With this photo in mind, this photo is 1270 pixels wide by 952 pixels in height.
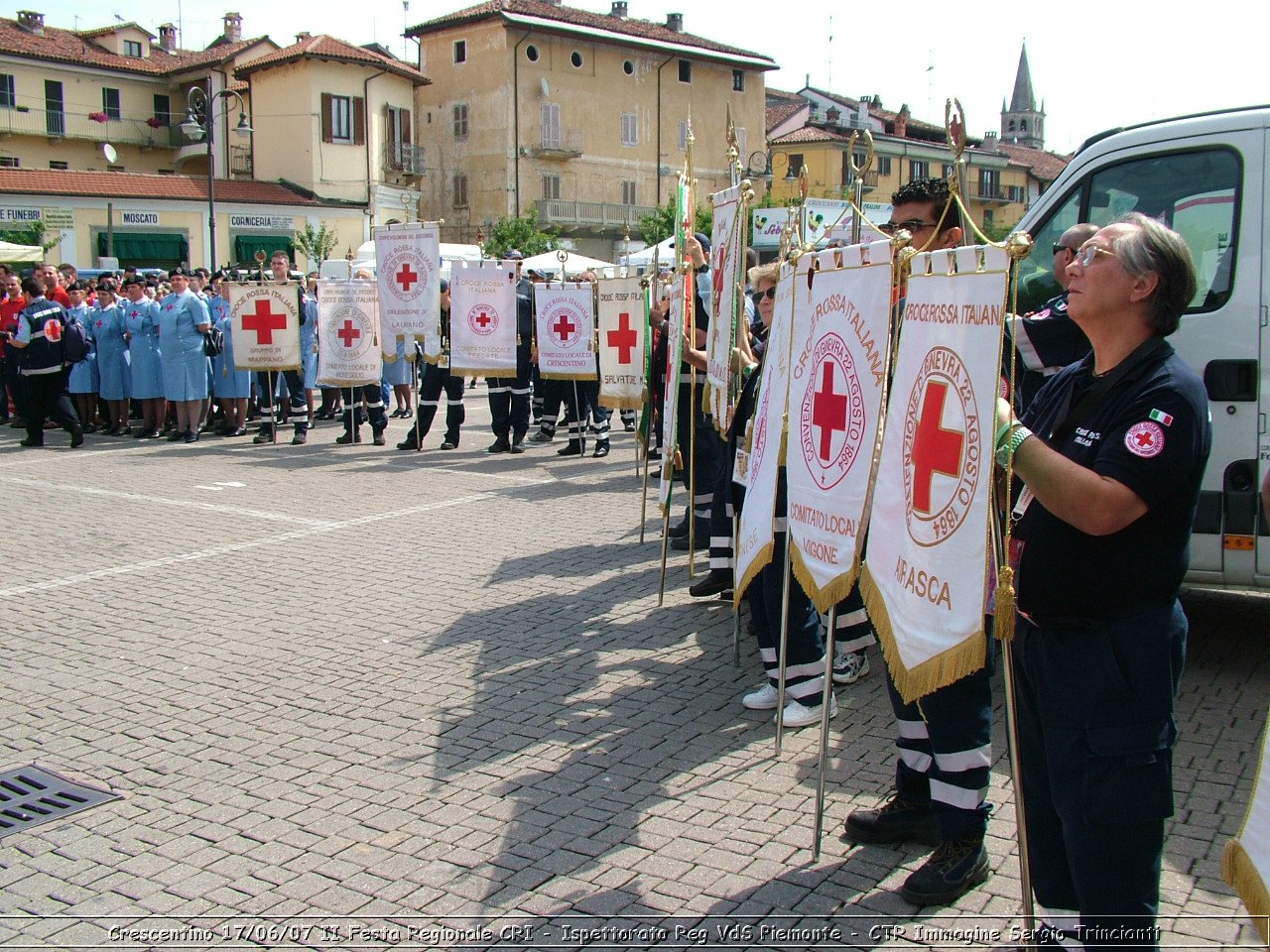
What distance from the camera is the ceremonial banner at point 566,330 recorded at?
45.6 feet

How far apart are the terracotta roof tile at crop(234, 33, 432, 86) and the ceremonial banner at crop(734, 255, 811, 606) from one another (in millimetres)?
47405

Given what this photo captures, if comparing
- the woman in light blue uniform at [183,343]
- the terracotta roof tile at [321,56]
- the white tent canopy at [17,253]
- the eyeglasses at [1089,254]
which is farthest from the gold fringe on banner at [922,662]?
the terracotta roof tile at [321,56]

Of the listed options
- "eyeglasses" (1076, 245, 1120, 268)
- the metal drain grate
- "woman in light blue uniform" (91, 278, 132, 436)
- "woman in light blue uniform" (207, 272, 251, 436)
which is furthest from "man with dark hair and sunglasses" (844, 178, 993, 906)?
"woman in light blue uniform" (91, 278, 132, 436)

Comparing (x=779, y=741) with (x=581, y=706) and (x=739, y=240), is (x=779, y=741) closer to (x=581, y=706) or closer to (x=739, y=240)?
(x=581, y=706)

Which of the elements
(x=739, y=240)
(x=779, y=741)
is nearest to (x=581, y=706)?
(x=779, y=741)

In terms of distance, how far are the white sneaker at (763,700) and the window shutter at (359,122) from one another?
48.4 metres

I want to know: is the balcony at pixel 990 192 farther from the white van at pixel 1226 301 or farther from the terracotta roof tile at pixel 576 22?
the white van at pixel 1226 301

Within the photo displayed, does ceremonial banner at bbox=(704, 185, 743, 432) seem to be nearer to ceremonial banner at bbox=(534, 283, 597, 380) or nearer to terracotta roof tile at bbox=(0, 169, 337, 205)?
ceremonial banner at bbox=(534, 283, 597, 380)

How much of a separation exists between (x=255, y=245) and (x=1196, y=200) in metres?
43.0

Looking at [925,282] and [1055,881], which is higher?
[925,282]

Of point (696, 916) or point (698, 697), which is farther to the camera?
point (698, 697)

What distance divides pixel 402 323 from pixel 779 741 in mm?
9894

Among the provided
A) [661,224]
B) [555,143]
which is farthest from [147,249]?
[555,143]

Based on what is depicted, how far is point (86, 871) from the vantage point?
12.8ft
